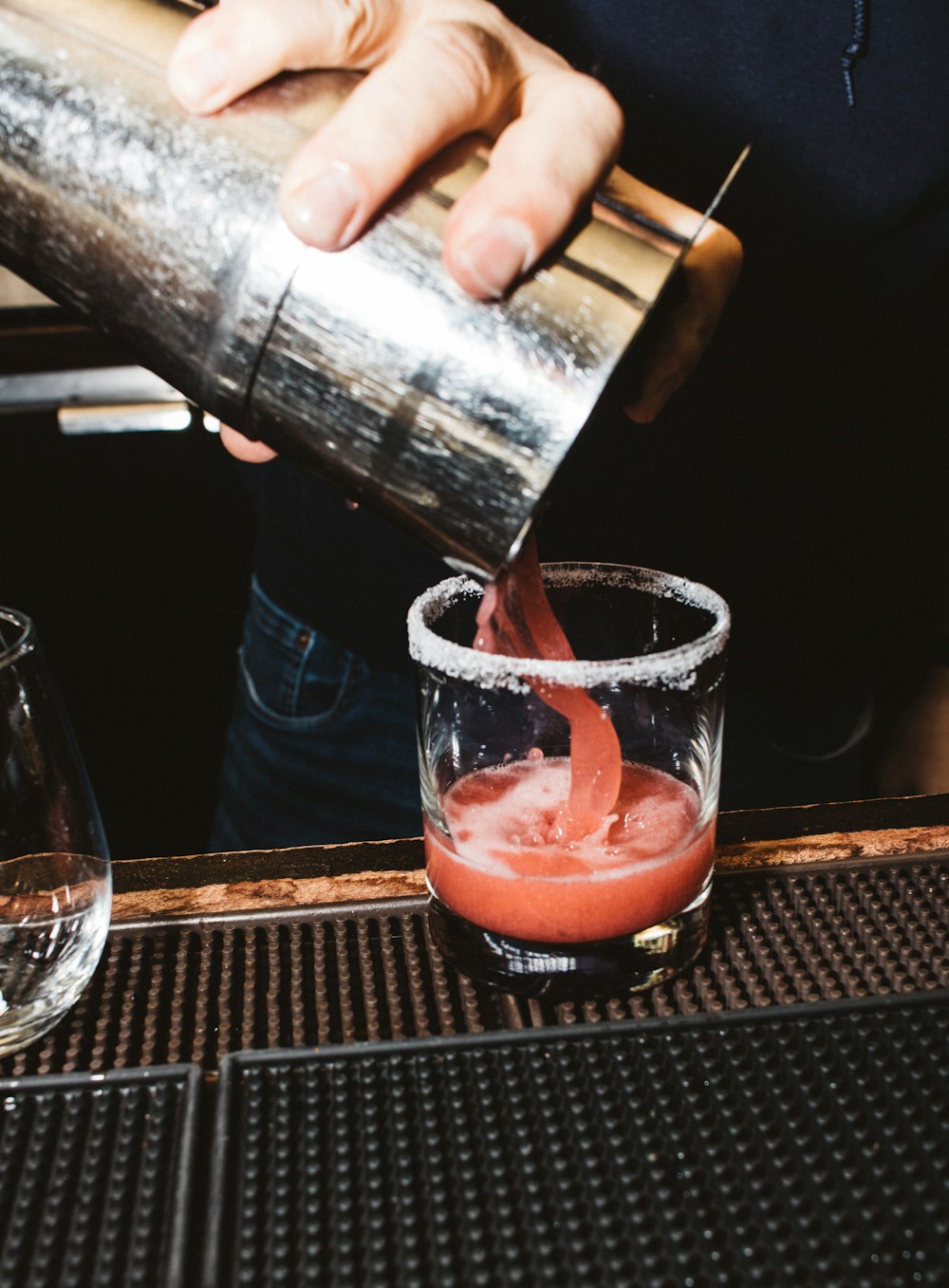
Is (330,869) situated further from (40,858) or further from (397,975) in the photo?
(40,858)

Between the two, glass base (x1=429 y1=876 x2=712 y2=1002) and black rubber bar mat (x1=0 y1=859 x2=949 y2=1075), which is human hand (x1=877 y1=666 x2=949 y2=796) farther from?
glass base (x1=429 y1=876 x2=712 y2=1002)

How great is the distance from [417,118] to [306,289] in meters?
0.11

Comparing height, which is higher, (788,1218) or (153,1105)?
(788,1218)

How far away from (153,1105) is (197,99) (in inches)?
22.2

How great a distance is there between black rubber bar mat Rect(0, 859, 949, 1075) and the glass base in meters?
0.01

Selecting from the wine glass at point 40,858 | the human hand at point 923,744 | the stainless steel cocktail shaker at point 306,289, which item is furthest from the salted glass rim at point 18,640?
the human hand at point 923,744

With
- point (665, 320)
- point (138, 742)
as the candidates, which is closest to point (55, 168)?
point (665, 320)

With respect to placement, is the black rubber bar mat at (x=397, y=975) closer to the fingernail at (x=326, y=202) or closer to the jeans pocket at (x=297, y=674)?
the fingernail at (x=326, y=202)

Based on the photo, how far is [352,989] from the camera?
0.74m

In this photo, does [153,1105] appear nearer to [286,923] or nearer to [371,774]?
[286,923]

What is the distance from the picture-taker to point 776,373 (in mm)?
1287

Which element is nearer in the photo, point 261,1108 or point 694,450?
point 261,1108

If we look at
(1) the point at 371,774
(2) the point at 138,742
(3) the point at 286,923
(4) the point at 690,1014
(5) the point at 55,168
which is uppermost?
(5) the point at 55,168

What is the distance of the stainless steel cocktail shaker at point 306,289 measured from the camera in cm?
61
